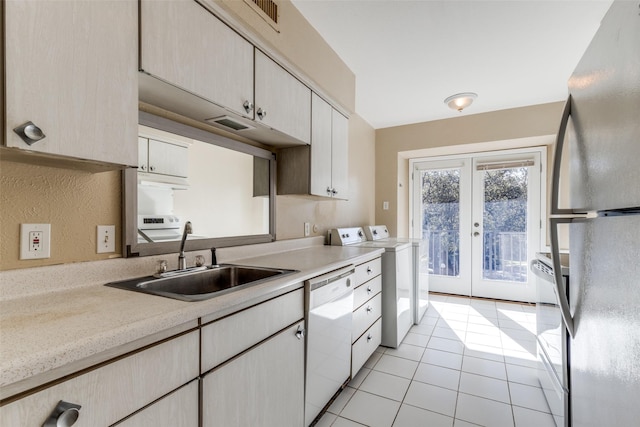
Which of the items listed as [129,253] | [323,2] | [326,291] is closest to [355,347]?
[326,291]

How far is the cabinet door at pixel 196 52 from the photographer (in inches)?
42.9

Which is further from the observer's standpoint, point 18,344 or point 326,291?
point 326,291

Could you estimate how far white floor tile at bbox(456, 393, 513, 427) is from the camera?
172 cm

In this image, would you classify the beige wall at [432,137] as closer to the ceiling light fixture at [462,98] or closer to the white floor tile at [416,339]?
the ceiling light fixture at [462,98]

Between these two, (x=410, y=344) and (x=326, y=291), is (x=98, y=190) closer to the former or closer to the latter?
(x=326, y=291)

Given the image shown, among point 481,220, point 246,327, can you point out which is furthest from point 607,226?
A: point 481,220

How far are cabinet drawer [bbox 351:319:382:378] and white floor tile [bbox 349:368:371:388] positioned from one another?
0.23 feet

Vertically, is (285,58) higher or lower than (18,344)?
higher

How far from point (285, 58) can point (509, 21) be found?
1.62 metres

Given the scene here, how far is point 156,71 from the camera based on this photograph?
3.61 ft

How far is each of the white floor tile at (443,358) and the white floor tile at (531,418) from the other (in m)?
0.52

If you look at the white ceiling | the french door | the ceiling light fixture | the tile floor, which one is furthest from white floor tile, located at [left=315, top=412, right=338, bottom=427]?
the french door

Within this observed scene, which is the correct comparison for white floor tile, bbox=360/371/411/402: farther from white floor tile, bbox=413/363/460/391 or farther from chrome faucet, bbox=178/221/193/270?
chrome faucet, bbox=178/221/193/270

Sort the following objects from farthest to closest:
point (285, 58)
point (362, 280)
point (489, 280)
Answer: point (489, 280)
point (362, 280)
point (285, 58)
